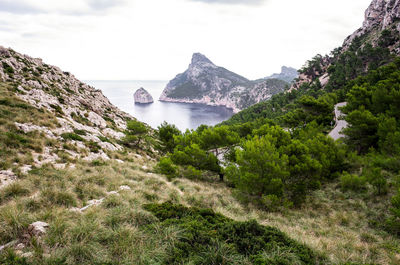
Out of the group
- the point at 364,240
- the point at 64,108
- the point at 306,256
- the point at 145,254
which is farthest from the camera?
the point at 64,108

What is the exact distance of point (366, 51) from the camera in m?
58.2

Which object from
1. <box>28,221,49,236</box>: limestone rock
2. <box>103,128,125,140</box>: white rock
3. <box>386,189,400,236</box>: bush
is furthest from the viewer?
<box>103,128,125,140</box>: white rock

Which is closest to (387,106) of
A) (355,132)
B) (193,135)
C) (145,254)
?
(355,132)

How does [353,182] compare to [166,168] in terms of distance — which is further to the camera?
[166,168]

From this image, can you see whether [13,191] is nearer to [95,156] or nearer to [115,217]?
[115,217]

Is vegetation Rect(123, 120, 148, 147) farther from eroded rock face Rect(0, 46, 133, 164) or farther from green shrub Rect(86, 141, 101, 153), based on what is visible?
green shrub Rect(86, 141, 101, 153)

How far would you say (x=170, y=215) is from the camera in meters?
6.11

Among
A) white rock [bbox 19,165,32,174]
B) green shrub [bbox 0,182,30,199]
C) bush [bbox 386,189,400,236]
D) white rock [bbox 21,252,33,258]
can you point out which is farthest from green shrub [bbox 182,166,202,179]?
white rock [bbox 21,252,33,258]

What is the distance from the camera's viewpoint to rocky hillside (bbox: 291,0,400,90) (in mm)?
55594

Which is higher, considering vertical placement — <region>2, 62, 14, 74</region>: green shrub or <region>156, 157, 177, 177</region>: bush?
<region>2, 62, 14, 74</region>: green shrub

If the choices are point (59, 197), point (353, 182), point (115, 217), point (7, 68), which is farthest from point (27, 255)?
point (7, 68)

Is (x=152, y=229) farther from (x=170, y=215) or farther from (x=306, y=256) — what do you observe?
(x=306, y=256)

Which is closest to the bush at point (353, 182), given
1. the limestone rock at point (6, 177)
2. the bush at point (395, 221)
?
the bush at point (395, 221)

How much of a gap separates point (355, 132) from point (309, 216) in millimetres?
12709
